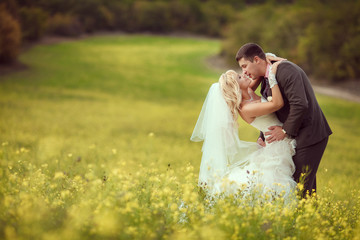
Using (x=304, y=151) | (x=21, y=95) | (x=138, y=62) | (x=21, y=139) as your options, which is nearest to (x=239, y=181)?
(x=304, y=151)

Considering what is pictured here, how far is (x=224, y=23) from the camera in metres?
71.8

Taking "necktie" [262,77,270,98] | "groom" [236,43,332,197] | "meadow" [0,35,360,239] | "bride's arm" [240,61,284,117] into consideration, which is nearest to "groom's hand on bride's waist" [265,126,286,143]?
"groom" [236,43,332,197]

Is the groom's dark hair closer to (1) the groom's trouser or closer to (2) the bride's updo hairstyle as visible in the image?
(2) the bride's updo hairstyle

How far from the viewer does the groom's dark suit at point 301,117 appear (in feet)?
14.2

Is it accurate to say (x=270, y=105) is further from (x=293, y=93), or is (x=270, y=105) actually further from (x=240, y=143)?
(x=240, y=143)

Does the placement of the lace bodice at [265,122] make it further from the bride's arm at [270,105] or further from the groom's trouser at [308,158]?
the groom's trouser at [308,158]

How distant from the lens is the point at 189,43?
182 feet

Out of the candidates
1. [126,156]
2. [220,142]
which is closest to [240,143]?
[220,142]

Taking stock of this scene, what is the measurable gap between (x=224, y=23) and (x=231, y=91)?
70.6 meters

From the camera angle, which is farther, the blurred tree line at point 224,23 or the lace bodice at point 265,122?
the blurred tree line at point 224,23

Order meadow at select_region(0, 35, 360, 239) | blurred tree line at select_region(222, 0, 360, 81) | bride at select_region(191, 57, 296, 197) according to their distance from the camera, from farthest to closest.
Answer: blurred tree line at select_region(222, 0, 360, 81) → bride at select_region(191, 57, 296, 197) → meadow at select_region(0, 35, 360, 239)

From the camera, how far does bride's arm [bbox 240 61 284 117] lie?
14.4 feet

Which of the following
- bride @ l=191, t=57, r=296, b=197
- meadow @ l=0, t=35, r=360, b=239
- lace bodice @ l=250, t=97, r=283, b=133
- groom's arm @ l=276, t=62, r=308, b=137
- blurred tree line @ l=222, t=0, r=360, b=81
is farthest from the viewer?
blurred tree line @ l=222, t=0, r=360, b=81

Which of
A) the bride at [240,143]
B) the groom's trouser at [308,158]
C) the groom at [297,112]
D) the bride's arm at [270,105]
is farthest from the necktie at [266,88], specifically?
the groom's trouser at [308,158]
